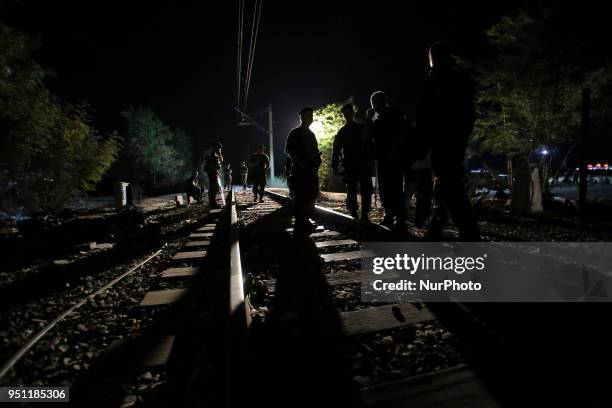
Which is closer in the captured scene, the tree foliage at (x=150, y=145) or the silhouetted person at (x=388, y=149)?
the silhouetted person at (x=388, y=149)

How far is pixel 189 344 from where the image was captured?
204cm

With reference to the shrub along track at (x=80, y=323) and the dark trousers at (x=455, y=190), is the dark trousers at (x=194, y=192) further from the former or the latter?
the dark trousers at (x=455, y=190)

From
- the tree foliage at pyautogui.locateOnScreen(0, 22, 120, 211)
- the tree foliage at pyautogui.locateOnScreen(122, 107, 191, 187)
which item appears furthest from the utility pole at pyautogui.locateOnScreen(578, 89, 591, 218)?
the tree foliage at pyautogui.locateOnScreen(122, 107, 191, 187)

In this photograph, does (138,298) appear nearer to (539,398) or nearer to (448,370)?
(448,370)

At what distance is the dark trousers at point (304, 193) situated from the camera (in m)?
5.17

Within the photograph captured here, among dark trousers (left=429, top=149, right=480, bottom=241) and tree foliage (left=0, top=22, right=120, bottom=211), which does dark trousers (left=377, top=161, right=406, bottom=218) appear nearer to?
dark trousers (left=429, top=149, right=480, bottom=241)

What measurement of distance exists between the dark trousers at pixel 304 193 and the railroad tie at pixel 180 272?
6.51 feet

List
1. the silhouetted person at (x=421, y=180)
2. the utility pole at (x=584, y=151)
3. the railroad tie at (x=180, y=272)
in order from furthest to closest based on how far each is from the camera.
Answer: the utility pole at (x=584, y=151), the railroad tie at (x=180, y=272), the silhouetted person at (x=421, y=180)

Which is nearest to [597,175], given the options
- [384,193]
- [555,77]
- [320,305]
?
[555,77]

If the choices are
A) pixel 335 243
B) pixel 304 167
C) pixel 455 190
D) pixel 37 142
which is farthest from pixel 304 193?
pixel 37 142

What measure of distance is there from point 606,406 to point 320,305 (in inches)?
62.0

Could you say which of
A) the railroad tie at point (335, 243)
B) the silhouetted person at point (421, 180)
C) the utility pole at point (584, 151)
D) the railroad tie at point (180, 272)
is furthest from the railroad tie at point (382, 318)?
the utility pole at point (584, 151)

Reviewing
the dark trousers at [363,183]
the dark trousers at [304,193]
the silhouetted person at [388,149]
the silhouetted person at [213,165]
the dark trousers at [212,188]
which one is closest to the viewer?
the silhouetted person at [388,149]

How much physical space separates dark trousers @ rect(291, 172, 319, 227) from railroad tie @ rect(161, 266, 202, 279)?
1.98 m
